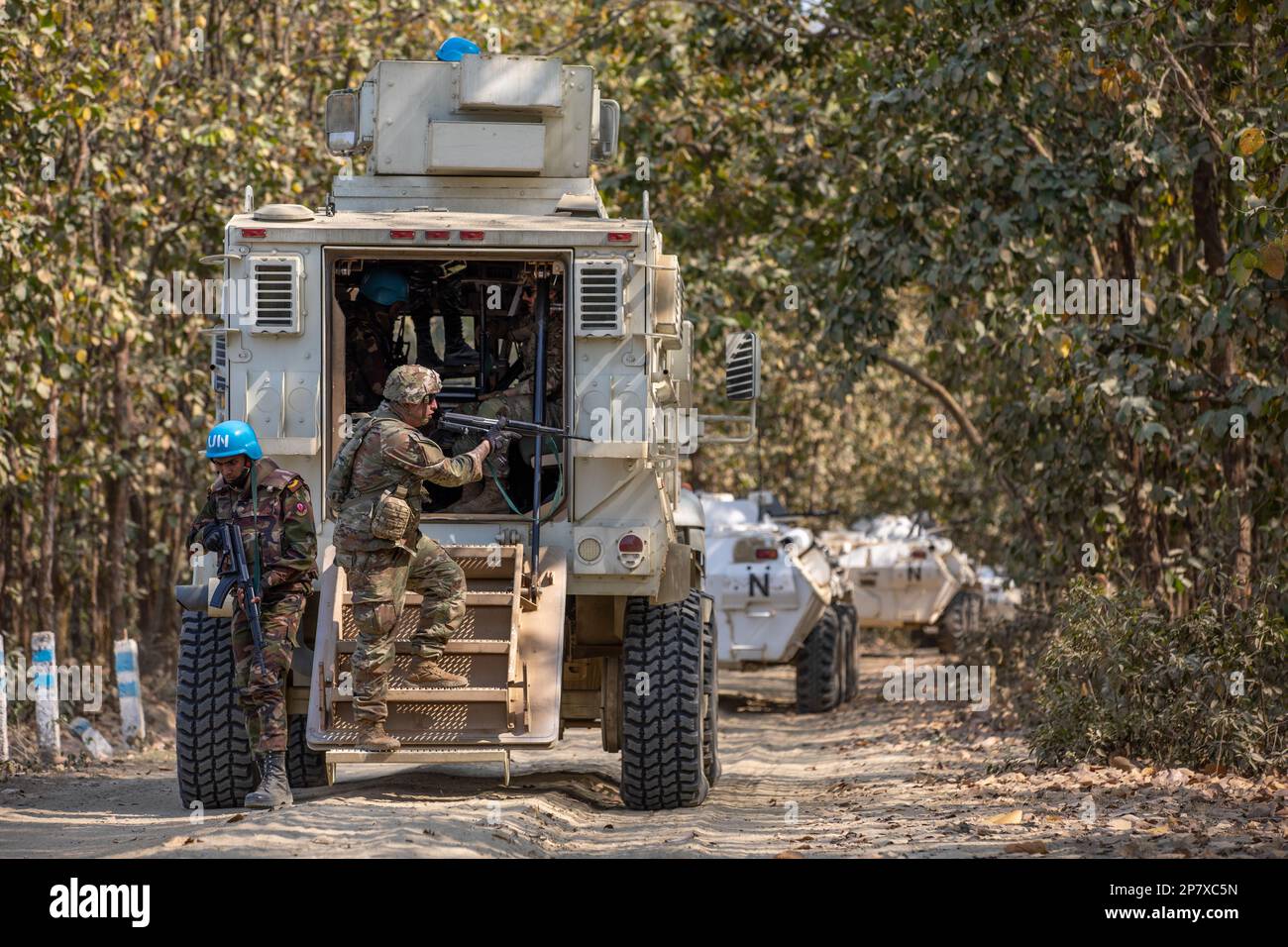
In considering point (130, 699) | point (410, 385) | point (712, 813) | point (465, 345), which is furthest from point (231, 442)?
point (130, 699)

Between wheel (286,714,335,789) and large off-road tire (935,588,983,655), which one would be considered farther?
large off-road tire (935,588,983,655)

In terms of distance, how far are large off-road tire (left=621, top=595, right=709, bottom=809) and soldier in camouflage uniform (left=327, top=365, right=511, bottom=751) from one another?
99cm

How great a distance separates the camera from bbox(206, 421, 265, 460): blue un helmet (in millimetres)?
8422

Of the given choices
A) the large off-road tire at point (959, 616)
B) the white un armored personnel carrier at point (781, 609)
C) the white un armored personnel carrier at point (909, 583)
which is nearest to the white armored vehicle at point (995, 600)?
the large off-road tire at point (959, 616)

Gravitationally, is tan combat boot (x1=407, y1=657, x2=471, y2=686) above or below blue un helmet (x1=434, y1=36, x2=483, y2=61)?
below

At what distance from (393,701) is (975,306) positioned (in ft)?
25.1

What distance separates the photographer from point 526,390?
9156mm

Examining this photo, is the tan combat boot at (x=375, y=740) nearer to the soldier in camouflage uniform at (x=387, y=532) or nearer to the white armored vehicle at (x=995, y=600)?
the soldier in camouflage uniform at (x=387, y=532)

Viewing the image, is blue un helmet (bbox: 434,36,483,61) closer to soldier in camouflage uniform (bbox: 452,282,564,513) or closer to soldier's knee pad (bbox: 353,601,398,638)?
soldier in camouflage uniform (bbox: 452,282,564,513)

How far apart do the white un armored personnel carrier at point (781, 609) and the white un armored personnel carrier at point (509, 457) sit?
6.58 metres

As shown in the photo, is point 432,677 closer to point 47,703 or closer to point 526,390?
point 526,390

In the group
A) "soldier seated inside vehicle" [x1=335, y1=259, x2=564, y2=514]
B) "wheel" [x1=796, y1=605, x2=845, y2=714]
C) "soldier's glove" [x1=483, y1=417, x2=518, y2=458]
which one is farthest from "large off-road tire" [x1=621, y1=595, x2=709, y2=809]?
"wheel" [x1=796, y1=605, x2=845, y2=714]

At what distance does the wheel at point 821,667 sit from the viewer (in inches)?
662
